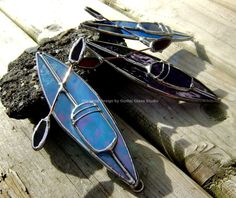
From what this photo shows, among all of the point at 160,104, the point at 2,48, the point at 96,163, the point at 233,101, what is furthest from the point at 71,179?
the point at 2,48

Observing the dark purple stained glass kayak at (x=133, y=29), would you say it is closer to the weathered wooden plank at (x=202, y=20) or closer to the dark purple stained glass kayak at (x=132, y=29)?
the dark purple stained glass kayak at (x=132, y=29)

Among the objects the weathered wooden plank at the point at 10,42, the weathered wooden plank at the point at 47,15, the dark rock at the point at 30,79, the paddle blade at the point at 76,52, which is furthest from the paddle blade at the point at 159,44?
the weathered wooden plank at the point at 10,42

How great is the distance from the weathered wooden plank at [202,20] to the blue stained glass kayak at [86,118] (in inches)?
20.2

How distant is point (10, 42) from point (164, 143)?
0.79 meters

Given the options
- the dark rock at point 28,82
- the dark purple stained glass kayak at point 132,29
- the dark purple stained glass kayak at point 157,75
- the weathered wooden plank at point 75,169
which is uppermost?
the dark purple stained glass kayak at point 132,29

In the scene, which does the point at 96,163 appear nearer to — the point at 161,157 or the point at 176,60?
the point at 161,157

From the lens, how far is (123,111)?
4.15 ft

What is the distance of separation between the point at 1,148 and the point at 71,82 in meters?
0.30

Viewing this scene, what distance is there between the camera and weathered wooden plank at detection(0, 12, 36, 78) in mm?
1470

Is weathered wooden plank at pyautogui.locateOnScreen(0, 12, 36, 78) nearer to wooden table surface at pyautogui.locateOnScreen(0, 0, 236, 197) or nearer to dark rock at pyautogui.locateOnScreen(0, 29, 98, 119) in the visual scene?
wooden table surface at pyautogui.locateOnScreen(0, 0, 236, 197)

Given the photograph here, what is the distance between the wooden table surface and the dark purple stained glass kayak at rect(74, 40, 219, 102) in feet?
0.19

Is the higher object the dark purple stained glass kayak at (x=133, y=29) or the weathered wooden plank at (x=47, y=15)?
the dark purple stained glass kayak at (x=133, y=29)

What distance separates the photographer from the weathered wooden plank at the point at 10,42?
147cm

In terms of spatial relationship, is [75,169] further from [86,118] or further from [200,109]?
[200,109]
